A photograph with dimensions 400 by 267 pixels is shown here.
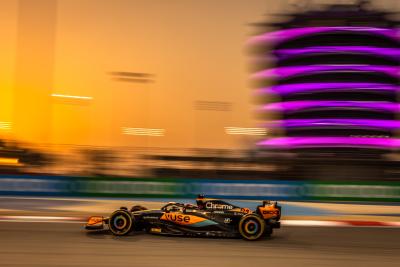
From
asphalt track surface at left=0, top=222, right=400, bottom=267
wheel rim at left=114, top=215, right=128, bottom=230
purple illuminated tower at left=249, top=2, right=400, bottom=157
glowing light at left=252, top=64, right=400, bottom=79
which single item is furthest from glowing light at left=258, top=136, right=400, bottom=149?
wheel rim at left=114, top=215, right=128, bottom=230

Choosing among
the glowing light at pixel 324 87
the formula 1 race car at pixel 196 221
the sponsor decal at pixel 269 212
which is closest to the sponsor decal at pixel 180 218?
the formula 1 race car at pixel 196 221

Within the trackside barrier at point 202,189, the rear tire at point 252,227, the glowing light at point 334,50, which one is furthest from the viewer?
the glowing light at point 334,50

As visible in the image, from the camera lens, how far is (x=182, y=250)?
5.98 meters

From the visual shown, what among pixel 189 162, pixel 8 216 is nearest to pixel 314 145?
pixel 189 162

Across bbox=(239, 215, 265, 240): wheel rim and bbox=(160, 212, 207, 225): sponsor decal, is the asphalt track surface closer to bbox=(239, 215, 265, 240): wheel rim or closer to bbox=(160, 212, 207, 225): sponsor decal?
bbox=(239, 215, 265, 240): wheel rim

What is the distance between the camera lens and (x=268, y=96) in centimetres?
3859

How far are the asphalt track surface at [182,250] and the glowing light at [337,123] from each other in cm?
3078

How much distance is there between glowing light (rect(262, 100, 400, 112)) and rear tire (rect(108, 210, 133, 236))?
3205 cm

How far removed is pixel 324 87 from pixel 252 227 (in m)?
33.9

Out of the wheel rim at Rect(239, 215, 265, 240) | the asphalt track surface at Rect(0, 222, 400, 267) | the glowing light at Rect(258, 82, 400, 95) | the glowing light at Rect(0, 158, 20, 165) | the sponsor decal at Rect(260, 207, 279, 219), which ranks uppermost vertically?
the glowing light at Rect(258, 82, 400, 95)

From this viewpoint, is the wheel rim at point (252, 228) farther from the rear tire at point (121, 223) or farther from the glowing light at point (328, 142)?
the glowing light at point (328, 142)

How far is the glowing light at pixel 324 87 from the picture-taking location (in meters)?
38.2

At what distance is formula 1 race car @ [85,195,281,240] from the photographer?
21.8ft

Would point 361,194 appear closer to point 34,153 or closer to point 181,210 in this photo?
point 181,210
